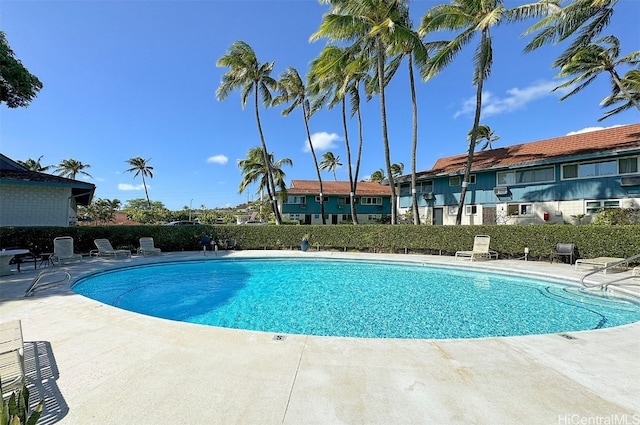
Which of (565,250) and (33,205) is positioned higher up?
(33,205)

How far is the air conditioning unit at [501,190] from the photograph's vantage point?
2056 centimetres

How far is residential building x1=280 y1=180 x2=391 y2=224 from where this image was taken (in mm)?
33344

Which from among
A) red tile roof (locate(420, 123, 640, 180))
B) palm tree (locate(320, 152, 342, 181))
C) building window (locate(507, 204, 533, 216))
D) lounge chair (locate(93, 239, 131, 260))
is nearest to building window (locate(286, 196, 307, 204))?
red tile roof (locate(420, 123, 640, 180))

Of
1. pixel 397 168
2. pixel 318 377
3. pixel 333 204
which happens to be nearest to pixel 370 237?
pixel 318 377

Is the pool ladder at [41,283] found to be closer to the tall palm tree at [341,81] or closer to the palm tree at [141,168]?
the tall palm tree at [341,81]

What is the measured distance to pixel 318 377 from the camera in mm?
3338

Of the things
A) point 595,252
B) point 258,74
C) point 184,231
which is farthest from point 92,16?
point 595,252

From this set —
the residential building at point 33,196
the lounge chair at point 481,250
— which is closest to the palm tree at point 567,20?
Result: the lounge chair at point 481,250

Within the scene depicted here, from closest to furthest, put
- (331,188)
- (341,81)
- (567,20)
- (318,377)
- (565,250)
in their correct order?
(318,377) < (565,250) < (567,20) < (341,81) < (331,188)

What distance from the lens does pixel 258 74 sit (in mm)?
21906

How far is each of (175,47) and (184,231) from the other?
943cm

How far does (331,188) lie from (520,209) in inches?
751

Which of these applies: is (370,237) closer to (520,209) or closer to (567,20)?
(520,209)

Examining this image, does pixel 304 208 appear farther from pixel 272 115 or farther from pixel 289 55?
pixel 289 55
